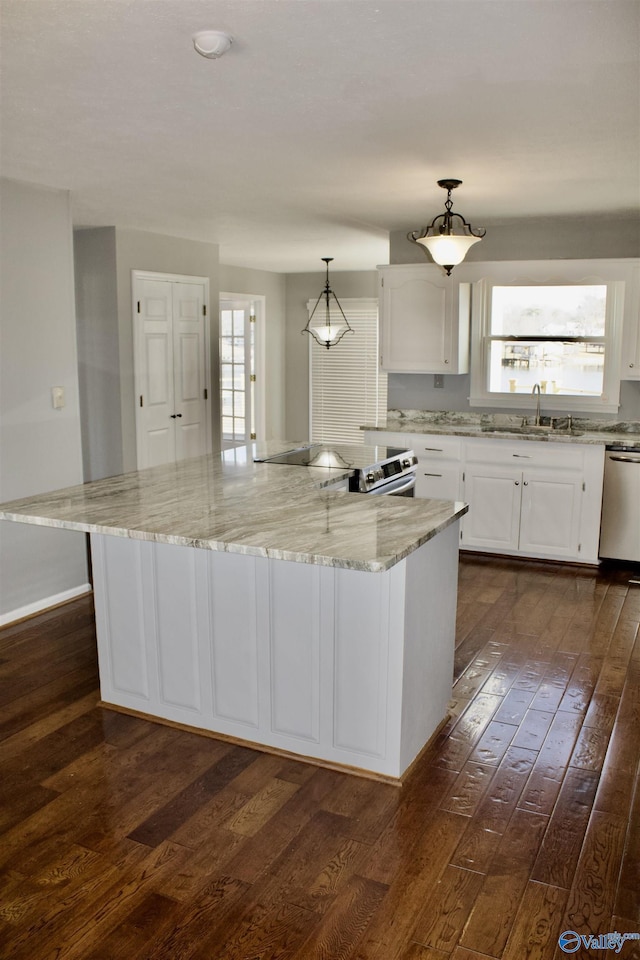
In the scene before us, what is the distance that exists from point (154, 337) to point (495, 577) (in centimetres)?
324

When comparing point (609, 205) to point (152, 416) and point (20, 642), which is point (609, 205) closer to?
point (152, 416)

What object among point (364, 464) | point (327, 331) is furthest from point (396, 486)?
point (327, 331)

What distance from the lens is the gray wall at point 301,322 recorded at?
8.72m

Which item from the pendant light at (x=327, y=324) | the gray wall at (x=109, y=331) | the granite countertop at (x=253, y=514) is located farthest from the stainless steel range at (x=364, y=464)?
the pendant light at (x=327, y=324)

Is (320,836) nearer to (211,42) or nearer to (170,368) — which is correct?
(211,42)

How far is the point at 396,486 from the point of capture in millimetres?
4172

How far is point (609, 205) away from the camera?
4.73 m

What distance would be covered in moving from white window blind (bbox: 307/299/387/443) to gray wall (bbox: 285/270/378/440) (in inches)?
3.1

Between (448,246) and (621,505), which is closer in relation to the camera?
(448,246)

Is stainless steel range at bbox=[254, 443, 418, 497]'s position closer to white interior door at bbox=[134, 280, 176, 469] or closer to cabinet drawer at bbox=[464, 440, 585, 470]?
cabinet drawer at bbox=[464, 440, 585, 470]

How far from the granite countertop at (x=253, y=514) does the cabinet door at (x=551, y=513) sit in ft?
6.70

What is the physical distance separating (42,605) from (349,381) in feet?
17.7

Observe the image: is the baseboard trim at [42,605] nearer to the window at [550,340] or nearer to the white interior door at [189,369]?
the white interior door at [189,369]

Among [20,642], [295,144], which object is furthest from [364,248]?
[20,642]
